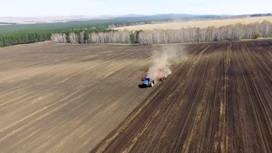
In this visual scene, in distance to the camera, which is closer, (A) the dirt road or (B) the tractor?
(A) the dirt road

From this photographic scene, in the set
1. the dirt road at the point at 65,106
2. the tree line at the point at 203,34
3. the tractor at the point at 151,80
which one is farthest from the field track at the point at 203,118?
the tree line at the point at 203,34

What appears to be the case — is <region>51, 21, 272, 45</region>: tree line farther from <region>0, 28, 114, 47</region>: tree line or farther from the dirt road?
the dirt road

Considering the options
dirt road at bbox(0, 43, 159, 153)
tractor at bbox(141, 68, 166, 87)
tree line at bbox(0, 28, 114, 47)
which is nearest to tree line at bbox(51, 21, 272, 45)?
tree line at bbox(0, 28, 114, 47)

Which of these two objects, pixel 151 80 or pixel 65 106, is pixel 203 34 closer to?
pixel 151 80

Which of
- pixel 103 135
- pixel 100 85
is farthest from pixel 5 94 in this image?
pixel 103 135

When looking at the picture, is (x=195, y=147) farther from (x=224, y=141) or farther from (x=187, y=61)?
(x=187, y=61)

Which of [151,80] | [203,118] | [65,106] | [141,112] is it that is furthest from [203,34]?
[203,118]

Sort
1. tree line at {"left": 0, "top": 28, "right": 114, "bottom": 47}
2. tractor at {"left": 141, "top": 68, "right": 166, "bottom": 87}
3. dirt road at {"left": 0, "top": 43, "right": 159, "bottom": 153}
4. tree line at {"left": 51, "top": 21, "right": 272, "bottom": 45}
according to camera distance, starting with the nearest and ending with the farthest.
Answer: dirt road at {"left": 0, "top": 43, "right": 159, "bottom": 153}, tractor at {"left": 141, "top": 68, "right": 166, "bottom": 87}, tree line at {"left": 51, "top": 21, "right": 272, "bottom": 45}, tree line at {"left": 0, "top": 28, "right": 114, "bottom": 47}
